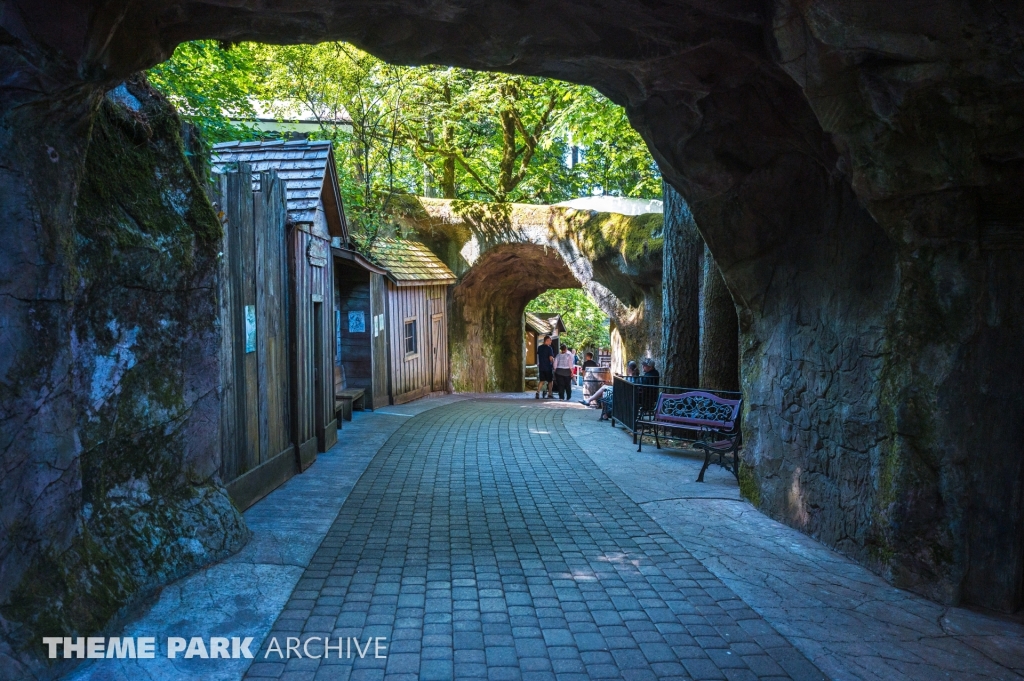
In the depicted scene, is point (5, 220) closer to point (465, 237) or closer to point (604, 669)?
point (604, 669)

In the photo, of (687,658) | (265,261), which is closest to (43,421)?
(687,658)

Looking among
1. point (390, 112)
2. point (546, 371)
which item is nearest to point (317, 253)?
point (390, 112)

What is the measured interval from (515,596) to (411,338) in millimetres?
15425

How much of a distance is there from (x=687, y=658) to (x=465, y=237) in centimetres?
1936

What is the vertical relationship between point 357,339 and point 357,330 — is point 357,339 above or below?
below

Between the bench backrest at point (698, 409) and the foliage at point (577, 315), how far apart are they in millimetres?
29990

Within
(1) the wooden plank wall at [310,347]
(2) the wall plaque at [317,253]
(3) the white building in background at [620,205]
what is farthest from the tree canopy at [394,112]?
(1) the wooden plank wall at [310,347]

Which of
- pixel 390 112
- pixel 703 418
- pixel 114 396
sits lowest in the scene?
pixel 703 418

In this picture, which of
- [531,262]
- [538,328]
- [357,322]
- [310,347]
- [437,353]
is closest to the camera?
[310,347]

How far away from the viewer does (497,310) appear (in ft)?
91.9

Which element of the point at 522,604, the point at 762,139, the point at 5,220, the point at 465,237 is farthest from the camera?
the point at 465,237

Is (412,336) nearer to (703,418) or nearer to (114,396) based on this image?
(703,418)

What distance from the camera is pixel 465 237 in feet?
76.0

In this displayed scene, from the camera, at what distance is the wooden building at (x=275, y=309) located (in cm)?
765
